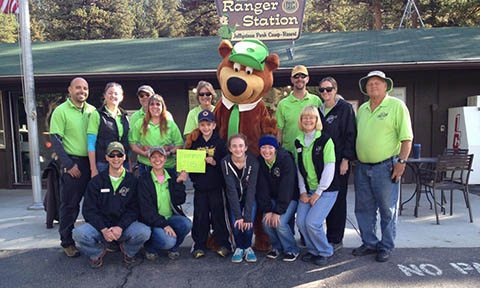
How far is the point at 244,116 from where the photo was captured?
3.79m

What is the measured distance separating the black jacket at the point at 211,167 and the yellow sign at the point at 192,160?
0.10m

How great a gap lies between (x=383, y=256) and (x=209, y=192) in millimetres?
1889

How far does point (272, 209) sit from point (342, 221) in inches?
32.3

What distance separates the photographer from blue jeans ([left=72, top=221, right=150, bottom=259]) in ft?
10.8

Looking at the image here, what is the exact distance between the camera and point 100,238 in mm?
3359

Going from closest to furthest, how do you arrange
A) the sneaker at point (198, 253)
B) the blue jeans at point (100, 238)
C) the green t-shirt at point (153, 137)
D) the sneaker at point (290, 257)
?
1. the blue jeans at point (100, 238)
2. the sneaker at point (290, 257)
3. the sneaker at point (198, 253)
4. the green t-shirt at point (153, 137)

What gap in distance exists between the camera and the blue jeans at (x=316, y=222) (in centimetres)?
339

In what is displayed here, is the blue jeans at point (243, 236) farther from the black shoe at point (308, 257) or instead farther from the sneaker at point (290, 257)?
the black shoe at point (308, 257)

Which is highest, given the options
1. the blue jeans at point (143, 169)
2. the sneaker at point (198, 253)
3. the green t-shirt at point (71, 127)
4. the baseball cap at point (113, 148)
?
the green t-shirt at point (71, 127)

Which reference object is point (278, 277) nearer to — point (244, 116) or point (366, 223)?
point (366, 223)

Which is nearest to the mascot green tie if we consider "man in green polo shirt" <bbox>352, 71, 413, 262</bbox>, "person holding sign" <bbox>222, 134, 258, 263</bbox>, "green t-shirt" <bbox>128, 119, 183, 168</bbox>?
"person holding sign" <bbox>222, 134, 258, 263</bbox>

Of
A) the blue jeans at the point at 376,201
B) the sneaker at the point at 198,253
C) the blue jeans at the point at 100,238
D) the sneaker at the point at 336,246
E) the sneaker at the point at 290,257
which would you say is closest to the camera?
the blue jeans at the point at 100,238

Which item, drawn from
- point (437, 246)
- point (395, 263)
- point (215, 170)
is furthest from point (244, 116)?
point (437, 246)

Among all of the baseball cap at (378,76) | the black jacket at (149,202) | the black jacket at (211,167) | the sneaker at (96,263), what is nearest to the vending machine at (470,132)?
the baseball cap at (378,76)
